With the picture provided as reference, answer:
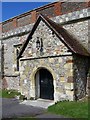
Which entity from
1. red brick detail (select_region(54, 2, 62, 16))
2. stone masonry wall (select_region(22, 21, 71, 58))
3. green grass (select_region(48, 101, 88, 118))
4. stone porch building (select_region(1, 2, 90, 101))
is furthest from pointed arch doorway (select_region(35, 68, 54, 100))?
red brick detail (select_region(54, 2, 62, 16))

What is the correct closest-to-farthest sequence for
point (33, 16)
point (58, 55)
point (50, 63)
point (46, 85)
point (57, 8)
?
point (58, 55)
point (50, 63)
point (46, 85)
point (57, 8)
point (33, 16)

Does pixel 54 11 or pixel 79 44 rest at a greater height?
pixel 54 11

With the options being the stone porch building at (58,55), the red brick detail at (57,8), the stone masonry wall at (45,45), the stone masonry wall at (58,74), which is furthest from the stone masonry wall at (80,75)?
the red brick detail at (57,8)

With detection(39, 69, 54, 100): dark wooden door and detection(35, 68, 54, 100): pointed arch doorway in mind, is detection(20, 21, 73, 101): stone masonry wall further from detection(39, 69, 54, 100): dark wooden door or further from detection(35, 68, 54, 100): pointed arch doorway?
detection(39, 69, 54, 100): dark wooden door

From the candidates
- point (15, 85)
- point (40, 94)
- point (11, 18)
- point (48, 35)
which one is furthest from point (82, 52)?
point (11, 18)

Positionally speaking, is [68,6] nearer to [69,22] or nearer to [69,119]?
[69,22]

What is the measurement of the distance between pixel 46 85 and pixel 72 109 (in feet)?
14.3

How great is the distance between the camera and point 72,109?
1112cm

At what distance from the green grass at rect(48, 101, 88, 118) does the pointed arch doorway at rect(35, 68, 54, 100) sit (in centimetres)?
279

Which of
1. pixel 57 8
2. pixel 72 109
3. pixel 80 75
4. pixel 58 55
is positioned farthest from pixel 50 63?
pixel 57 8

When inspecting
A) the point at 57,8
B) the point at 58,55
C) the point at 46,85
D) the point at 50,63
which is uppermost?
the point at 57,8

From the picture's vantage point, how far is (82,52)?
1417 centimetres

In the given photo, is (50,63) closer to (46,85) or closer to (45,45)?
(45,45)

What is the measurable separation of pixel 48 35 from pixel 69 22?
264 centimetres
